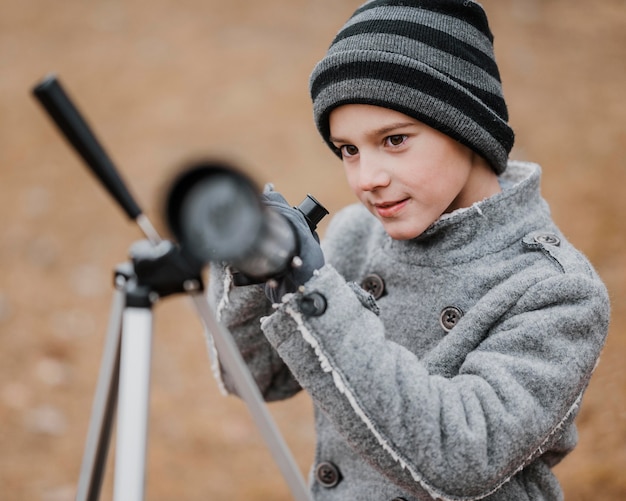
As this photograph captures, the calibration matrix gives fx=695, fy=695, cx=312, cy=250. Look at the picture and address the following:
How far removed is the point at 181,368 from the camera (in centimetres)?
333

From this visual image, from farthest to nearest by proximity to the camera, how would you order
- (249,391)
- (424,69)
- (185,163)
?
(424,69), (249,391), (185,163)

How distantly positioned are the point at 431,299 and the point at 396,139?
32 centimetres

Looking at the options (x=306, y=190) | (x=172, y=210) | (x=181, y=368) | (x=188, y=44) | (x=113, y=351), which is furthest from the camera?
(x=188, y=44)

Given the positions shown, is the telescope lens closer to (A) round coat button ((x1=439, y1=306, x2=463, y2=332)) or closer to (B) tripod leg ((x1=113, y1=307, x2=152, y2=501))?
(B) tripod leg ((x1=113, y1=307, x2=152, y2=501))

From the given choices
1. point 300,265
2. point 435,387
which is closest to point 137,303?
point 300,265

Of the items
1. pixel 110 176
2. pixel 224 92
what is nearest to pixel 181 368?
pixel 110 176

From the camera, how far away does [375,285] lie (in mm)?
1426

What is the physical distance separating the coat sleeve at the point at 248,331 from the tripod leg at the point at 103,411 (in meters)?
0.24

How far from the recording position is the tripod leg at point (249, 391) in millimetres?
942

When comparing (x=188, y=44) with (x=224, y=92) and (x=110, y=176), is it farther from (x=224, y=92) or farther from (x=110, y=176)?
(x=110, y=176)

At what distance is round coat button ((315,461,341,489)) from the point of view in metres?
1.42

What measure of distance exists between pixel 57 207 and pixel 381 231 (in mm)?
3560

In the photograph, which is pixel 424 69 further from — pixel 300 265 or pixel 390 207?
pixel 300 265

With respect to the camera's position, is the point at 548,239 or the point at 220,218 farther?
the point at 548,239
